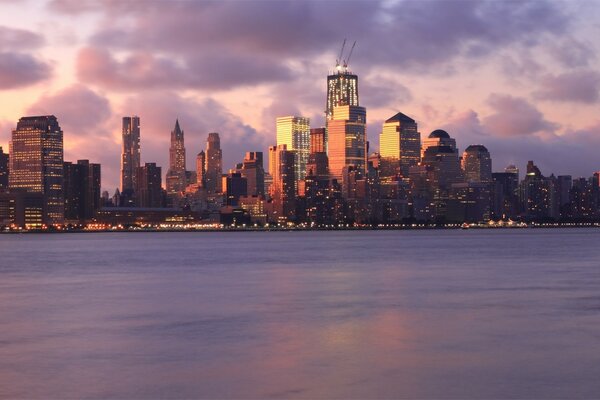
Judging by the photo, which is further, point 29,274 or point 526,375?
point 29,274

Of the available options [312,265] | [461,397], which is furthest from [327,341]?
[312,265]

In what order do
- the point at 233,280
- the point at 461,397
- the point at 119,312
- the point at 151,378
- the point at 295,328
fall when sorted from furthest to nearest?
the point at 233,280
the point at 119,312
the point at 295,328
the point at 151,378
the point at 461,397

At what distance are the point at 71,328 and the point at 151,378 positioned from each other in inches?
540

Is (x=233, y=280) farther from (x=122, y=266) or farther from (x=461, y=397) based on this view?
(x=461, y=397)

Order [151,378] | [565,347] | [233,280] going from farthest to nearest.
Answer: [233,280], [565,347], [151,378]

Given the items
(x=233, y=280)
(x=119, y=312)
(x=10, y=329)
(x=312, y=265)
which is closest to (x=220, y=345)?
(x=10, y=329)

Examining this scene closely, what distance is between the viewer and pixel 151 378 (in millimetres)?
27703

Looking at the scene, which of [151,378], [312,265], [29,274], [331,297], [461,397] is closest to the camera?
[461,397]

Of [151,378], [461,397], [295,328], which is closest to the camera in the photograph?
[461,397]

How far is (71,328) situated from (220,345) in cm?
887

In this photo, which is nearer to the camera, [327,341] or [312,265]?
[327,341]

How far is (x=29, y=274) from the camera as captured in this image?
3275 inches

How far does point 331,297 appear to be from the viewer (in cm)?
5562

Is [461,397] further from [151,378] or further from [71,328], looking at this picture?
[71,328]
